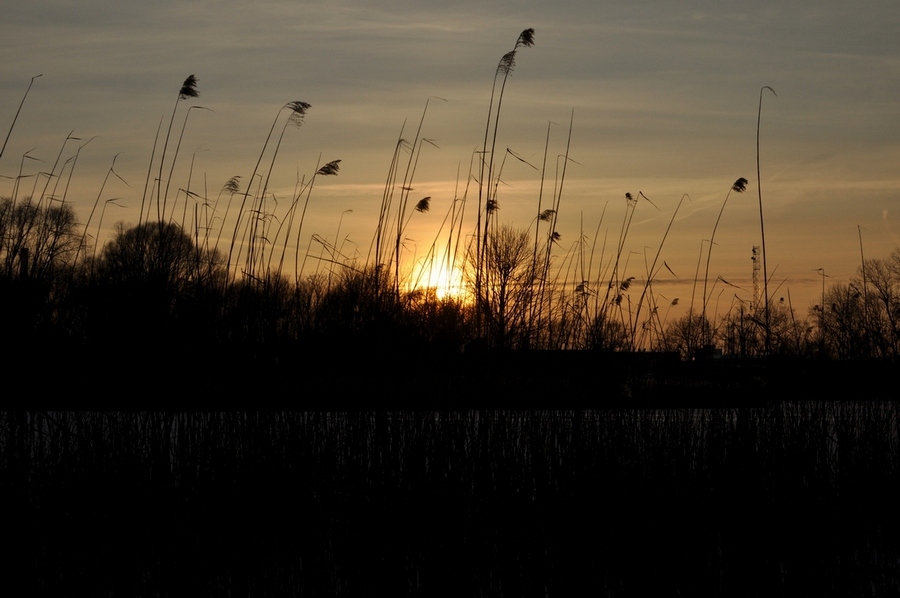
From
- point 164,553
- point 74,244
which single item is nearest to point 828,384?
point 164,553

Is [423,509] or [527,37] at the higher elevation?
[527,37]

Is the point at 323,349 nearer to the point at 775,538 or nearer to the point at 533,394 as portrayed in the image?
the point at 533,394

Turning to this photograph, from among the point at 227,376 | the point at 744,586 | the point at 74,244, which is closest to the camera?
the point at 744,586

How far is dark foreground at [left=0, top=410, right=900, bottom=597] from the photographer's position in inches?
130

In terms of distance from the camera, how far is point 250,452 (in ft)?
12.0

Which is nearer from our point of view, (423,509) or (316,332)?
(423,509)

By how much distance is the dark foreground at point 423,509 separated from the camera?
3.30 meters

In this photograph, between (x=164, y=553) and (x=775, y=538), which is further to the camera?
(x=775, y=538)

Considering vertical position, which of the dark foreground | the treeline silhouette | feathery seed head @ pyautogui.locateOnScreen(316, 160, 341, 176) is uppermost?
feathery seed head @ pyautogui.locateOnScreen(316, 160, 341, 176)

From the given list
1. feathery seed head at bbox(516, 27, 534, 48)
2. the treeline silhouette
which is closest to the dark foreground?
the treeline silhouette

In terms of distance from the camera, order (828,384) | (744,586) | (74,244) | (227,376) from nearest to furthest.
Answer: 1. (744,586)
2. (227,376)
3. (74,244)
4. (828,384)

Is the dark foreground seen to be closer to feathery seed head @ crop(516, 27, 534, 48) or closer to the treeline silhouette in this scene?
the treeline silhouette

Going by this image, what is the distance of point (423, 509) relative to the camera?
3.48 meters

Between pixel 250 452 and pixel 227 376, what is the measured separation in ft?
1.32
